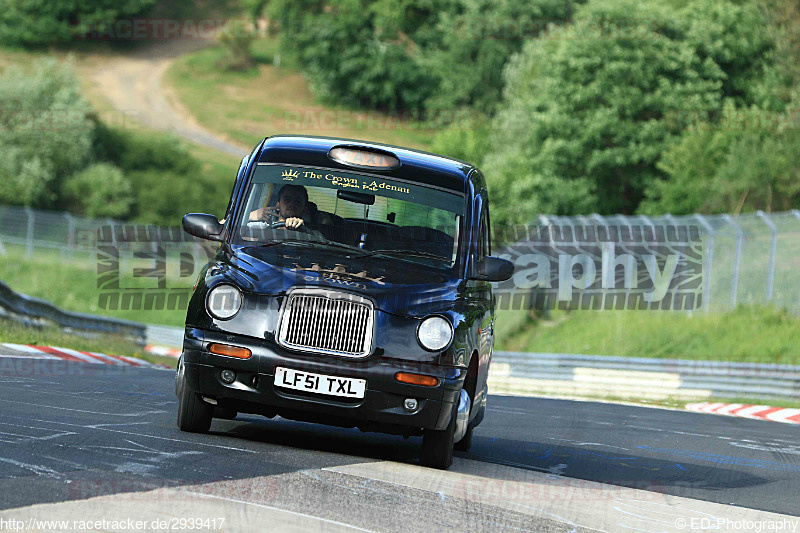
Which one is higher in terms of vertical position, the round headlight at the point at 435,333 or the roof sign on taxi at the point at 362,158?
the roof sign on taxi at the point at 362,158

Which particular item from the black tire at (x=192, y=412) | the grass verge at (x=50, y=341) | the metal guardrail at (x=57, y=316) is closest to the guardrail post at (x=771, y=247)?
the grass verge at (x=50, y=341)

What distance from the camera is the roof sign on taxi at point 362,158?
912 cm

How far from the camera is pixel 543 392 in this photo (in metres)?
23.2

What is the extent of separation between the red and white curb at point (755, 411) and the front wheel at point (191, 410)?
11770mm

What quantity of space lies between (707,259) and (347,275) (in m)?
18.9

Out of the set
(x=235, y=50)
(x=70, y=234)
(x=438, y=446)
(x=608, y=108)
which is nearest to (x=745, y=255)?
(x=438, y=446)

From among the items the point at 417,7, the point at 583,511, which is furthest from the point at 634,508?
the point at 417,7

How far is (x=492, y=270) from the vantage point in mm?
8742

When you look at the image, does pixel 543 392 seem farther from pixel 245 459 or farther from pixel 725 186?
pixel 725 186

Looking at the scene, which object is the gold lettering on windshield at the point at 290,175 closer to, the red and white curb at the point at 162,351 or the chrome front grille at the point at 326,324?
the chrome front grille at the point at 326,324

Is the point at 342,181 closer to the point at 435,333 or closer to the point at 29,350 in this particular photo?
the point at 435,333

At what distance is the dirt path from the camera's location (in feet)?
277

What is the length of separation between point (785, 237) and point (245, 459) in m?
18.2

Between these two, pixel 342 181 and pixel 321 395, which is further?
pixel 342 181
